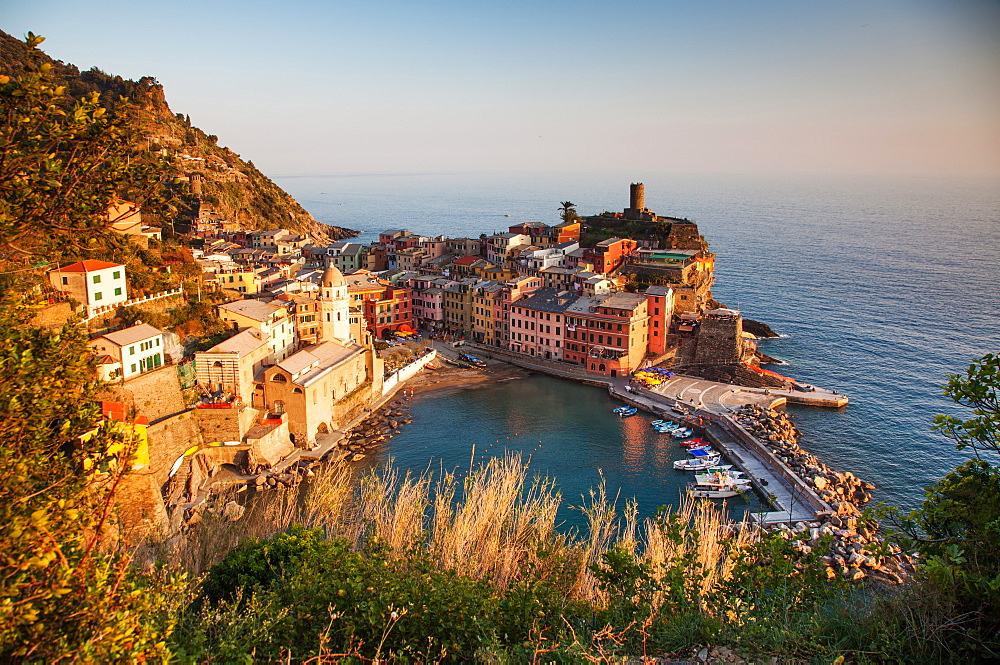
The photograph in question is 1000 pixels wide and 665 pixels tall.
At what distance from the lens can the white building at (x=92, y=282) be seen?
1873 centimetres

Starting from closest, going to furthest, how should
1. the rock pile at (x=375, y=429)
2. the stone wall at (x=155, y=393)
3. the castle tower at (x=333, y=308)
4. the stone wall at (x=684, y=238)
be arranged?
the stone wall at (x=155, y=393), the rock pile at (x=375, y=429), the castle tower at (x=333, y=308), the stone wall at (x=684, y=238)

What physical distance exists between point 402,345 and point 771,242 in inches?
1917

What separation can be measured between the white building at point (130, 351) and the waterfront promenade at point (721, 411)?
45.7ft

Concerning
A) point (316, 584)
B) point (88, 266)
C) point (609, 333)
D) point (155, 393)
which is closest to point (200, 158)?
point (88, 266)

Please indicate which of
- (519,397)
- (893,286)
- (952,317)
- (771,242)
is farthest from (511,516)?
(771,242)

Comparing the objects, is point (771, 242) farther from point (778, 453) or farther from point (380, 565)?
point (380, 565)

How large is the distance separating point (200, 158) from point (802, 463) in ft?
172

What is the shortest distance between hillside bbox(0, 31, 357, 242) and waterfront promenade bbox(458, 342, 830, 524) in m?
30.5

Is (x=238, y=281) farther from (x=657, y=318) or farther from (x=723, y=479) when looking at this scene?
(x=723, y=479)

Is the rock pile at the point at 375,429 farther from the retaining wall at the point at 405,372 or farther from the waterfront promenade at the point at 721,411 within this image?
the waterfront promenade at the point at 721,411

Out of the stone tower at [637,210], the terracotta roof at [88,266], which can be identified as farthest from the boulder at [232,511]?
the stone tower at [637,210]

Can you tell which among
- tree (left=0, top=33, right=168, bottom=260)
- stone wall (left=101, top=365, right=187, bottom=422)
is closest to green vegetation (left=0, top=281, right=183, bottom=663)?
tree (left=0, top=33, right=168, bottom=260)

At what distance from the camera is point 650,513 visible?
16453 mm

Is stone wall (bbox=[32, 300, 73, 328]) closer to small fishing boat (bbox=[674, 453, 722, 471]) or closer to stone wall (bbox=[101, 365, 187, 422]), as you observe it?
stone wall (bbox=[101, 365, 187, 422])
